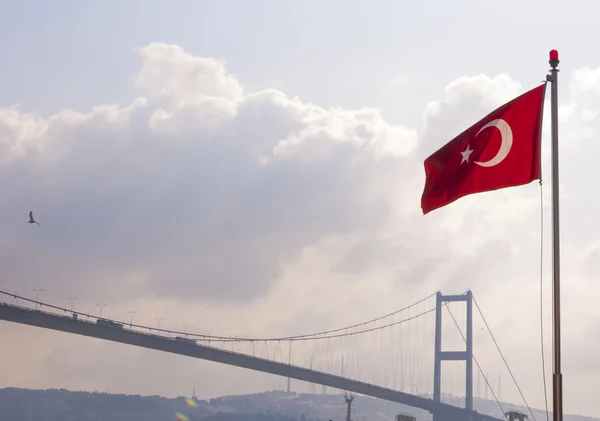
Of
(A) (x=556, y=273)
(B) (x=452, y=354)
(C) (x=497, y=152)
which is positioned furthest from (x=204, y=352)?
(A) (x=556, y=273)

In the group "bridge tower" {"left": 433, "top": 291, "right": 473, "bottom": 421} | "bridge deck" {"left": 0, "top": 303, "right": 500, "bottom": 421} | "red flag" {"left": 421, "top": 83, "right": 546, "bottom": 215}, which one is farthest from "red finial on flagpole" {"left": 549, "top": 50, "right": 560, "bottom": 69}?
"bridge tower" {"left": 433, "top": 291, "right": 473, "bottom": 421}

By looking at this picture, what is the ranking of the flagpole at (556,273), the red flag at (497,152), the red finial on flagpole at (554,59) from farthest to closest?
the red finial on flagpole at (554,59), the red flag at (497,152), the flagpole at (556,273)

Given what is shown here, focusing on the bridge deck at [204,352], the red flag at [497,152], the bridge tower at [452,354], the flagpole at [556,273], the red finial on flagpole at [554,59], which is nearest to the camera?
the flagpole at [556,273]

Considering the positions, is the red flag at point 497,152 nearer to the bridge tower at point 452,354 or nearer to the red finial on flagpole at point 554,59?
the red finial on flagpole at point 554,59

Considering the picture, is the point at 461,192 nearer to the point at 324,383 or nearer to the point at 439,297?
the point at 324,383

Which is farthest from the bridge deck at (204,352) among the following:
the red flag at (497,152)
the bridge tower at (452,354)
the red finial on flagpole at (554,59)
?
the red finial on flagpole at (554,59)

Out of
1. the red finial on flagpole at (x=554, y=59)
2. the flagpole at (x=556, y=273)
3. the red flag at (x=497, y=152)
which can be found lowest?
the flagpole at (x=556, y=273)

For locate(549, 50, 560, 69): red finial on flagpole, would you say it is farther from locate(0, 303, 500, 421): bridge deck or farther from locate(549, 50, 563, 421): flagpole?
locate(0, 303, 500, 421): bridge deck

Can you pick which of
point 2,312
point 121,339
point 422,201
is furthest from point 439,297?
point 422,201
